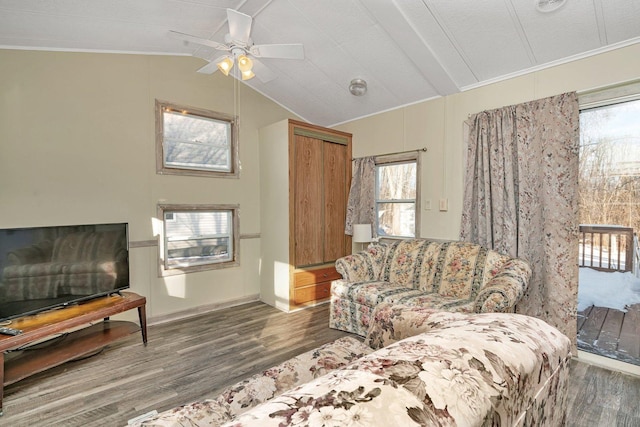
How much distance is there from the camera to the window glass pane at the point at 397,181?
388 centimetres

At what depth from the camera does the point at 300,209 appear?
3939 mm

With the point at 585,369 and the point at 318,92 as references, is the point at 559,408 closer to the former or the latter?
the point at 585,369

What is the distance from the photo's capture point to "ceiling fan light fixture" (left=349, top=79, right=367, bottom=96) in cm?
352

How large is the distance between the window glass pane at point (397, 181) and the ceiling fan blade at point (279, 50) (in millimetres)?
2070

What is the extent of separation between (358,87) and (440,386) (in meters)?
3.48

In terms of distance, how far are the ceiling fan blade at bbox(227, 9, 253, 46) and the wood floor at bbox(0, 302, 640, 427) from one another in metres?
2.63

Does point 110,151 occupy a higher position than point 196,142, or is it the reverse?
point 196,142

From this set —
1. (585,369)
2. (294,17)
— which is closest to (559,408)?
(585,369)

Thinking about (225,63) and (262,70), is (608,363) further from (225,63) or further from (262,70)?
(225,63)

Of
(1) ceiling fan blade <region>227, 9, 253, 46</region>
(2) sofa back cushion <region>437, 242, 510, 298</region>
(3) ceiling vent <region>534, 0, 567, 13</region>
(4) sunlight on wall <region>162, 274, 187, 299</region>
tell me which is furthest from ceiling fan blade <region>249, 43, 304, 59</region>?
(4) sunlight on wall <region>162, 274, 187, 299</region>

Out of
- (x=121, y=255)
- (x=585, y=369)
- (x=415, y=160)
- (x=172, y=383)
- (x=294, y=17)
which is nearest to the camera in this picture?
(x=172, y=383)

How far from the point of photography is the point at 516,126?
2898mm

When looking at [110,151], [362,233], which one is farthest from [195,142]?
[362,233]

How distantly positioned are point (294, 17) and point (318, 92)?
1.25 meters
